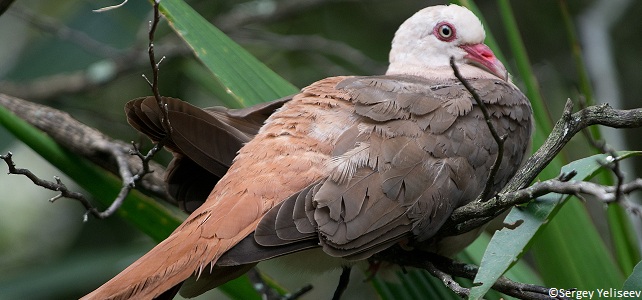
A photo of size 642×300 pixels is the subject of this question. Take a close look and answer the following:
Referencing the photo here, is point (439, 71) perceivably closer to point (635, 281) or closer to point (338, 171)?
point (338, 171)

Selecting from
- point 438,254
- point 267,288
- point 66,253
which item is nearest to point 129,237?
point 66,253

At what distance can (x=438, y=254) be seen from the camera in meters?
2.43

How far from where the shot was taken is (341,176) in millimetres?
2234

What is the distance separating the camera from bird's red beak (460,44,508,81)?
305 centimetres

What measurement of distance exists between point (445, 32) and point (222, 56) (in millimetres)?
987

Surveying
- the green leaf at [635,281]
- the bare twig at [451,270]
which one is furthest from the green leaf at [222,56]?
the green leaf at [635,281]

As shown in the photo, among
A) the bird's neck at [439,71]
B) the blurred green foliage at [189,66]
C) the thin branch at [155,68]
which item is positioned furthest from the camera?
the blurred green foliage at [189,66]

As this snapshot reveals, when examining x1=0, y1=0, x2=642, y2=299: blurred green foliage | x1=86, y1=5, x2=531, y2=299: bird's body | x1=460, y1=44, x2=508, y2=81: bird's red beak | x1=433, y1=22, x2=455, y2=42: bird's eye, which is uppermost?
x1=433, y1=22, x2=455, y2=42: bird's eye

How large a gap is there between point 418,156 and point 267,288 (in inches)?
34.2

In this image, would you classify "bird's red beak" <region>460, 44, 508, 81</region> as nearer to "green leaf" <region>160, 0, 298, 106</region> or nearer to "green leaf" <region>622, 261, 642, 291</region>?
"green leaf" <region>160, 0, 298, 106</region>

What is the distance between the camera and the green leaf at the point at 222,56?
105 inches

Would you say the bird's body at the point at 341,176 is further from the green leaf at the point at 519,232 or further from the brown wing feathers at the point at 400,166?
the green leaf at the point at 519,232

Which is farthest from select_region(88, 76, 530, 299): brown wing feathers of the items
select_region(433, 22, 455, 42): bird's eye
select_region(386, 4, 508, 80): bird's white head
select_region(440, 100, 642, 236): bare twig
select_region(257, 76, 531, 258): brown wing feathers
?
select_region(433, 22, 455, 42): bird's eye

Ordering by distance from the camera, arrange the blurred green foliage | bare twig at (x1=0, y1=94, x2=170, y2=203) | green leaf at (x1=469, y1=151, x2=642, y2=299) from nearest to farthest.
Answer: green leaf at (x1=469, y1=151, x2=642, y2=299)
bare twig at (x1=0, y1=94, x2=170, y2=203)
the blurred green foliage
